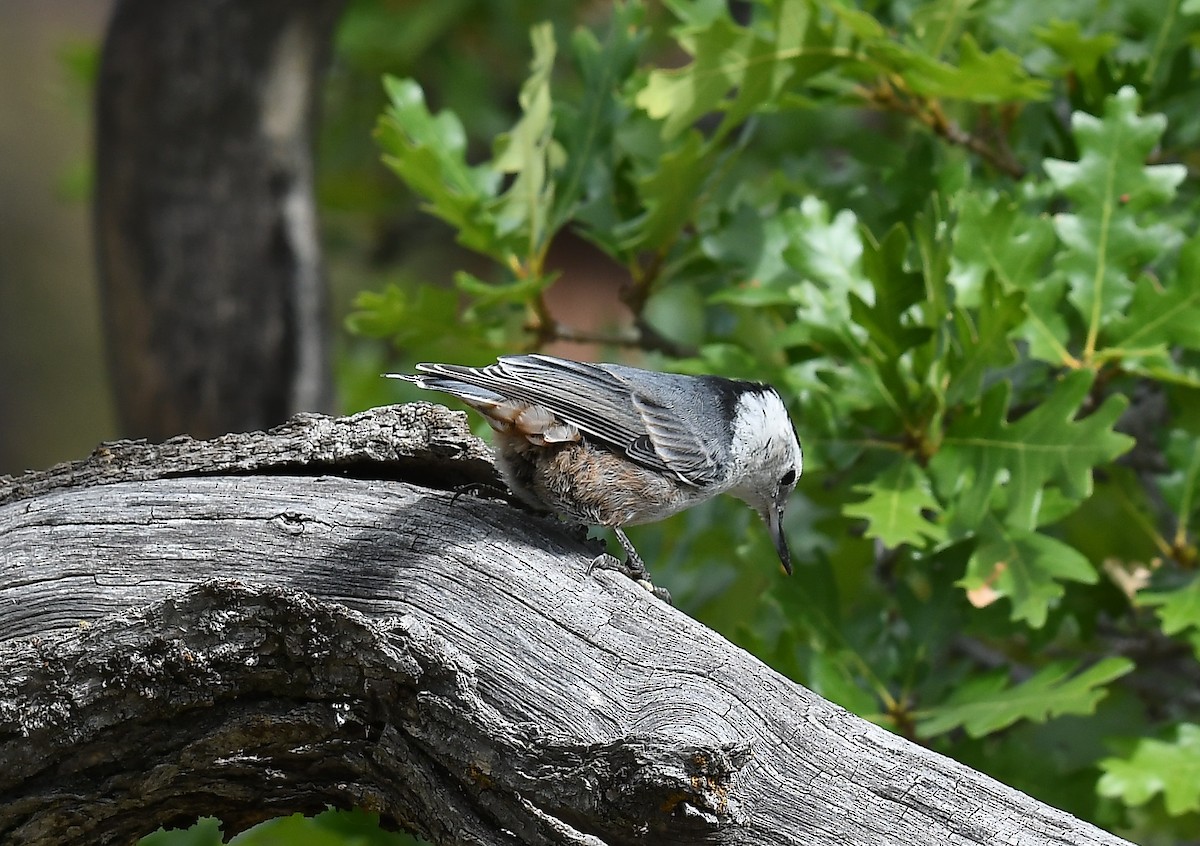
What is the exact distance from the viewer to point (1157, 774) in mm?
2109

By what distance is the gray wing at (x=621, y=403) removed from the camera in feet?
6.59

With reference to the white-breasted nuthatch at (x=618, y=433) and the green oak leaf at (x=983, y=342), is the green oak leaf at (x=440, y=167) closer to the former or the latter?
the white-breasted nuthatch at (x=618, y=433)

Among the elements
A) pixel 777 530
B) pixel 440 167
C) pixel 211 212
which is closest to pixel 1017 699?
pixel 777 530

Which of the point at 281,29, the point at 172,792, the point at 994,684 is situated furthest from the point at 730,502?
the point at 281,29

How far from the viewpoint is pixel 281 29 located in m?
3.98

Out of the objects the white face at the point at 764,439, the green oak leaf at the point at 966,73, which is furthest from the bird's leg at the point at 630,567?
the green oak leaf at the point at 966,73

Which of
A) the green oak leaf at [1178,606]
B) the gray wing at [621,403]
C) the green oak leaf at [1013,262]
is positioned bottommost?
the green oak leaf at [1178,606]

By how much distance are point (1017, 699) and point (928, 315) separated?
0.65m

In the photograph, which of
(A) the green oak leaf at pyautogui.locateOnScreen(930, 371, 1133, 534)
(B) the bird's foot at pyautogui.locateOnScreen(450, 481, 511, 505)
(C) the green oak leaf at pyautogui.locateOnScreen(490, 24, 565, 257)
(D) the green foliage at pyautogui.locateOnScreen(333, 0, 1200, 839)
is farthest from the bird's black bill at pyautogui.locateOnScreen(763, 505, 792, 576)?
(C) the green oak leaf at pyautogui.locateOnScreen(490, 24, 565, 257)

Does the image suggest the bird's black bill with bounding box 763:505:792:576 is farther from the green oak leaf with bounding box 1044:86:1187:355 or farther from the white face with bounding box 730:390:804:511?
the green oak leaf with bounding box 1044:86:1187:355

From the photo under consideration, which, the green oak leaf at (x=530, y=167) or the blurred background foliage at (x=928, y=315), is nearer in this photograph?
the blurred background foliage at (x=928, y=315)

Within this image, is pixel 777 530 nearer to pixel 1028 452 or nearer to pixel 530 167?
pixel 1028 452

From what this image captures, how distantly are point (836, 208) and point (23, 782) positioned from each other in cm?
182

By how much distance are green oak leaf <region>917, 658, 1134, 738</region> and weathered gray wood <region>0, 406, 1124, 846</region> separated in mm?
405
